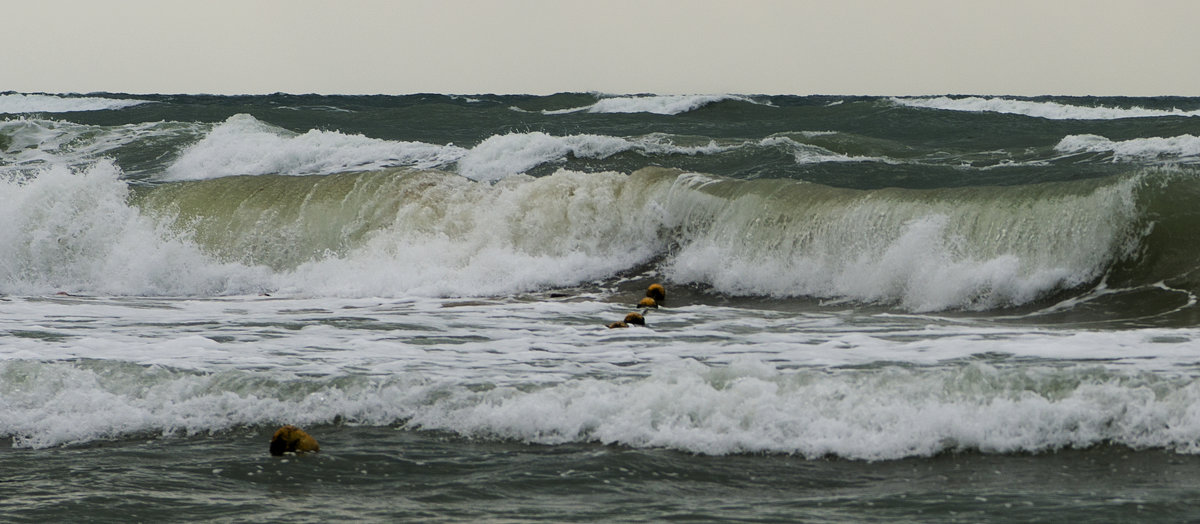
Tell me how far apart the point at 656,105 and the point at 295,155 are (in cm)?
1676

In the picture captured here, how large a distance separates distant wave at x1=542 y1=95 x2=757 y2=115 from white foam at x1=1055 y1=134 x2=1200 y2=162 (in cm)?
1431

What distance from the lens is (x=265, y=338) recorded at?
8922 millimetres

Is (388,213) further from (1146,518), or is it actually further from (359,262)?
(1146,518)

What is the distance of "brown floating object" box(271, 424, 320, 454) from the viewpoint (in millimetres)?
5828

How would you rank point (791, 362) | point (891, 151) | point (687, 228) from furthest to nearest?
1. point (891, 151)
2. point (687, 228)
3. point (791, 362)

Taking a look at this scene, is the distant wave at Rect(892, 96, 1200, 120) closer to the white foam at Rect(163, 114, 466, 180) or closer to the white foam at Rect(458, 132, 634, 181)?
the white foam at Rect(458, 132, 634, 181)

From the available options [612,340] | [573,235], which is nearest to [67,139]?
[573,235]

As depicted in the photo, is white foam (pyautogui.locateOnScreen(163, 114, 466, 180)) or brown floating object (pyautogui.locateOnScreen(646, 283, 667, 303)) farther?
white foam (pyautogui.locateOnScreen(163, 114, 466, 180))

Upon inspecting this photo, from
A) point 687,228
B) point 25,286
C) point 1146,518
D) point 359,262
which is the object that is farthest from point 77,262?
point 1146,518

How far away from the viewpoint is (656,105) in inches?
1485

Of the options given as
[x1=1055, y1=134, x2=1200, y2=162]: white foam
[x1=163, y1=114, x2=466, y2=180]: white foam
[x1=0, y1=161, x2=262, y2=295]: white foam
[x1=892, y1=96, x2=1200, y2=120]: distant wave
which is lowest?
[x1=0, y1=161, x2=262, y2=295]: white foam

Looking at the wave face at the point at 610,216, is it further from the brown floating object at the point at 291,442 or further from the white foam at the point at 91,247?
the brown floating object at the point at 291,442

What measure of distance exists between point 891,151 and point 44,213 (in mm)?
13335

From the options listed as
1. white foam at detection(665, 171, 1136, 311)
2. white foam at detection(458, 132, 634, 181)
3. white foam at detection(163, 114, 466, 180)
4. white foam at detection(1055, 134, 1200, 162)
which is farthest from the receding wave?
white foam at detection(1055, 134, 1200, 162)
